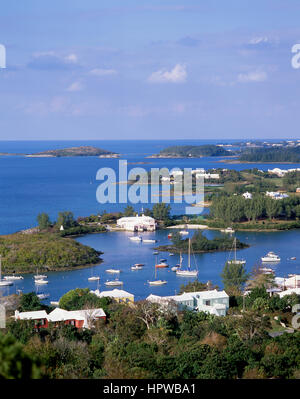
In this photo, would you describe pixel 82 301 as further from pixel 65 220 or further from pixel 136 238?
pixel 65 220

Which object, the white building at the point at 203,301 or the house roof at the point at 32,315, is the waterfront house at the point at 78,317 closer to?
the house roof at the point at 32,315

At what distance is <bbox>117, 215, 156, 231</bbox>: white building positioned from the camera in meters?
14.4

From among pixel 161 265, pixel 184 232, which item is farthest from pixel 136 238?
pixel 161 265

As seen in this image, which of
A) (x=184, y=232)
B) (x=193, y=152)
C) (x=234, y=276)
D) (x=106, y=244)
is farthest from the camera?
(x=193, y=152)

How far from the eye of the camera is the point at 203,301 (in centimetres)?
723

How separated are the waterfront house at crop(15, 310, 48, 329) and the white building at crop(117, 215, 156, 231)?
802 cm

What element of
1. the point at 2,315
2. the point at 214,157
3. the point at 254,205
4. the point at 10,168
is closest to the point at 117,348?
the point at 2,315

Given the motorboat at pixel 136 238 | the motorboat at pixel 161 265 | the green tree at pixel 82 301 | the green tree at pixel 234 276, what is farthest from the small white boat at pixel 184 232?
the green tree at pixel 82 301

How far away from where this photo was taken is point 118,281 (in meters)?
9.34

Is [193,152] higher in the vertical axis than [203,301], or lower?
higher

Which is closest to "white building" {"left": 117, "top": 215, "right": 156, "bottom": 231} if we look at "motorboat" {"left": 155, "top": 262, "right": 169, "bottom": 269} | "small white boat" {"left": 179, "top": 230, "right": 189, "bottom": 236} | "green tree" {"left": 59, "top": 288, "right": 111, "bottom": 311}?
"small white boat" {"left": 179, "top": 230, "right": 189, "bottom": 236}

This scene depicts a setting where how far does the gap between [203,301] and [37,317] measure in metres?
2.01

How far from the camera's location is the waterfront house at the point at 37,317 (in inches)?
235
